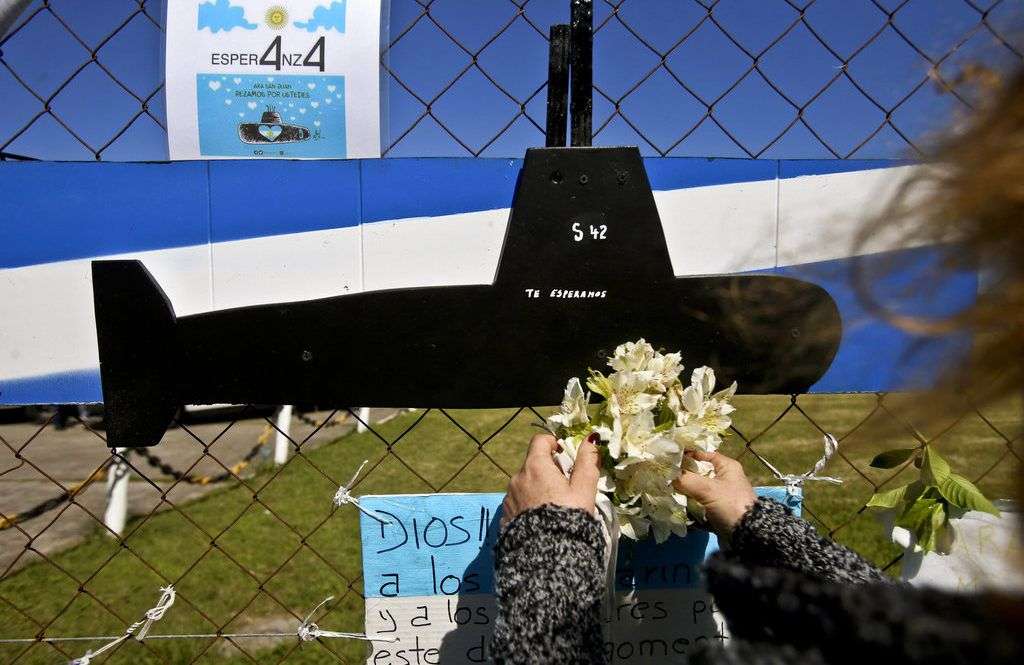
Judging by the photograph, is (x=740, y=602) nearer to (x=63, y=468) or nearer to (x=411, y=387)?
(x=411, y=387)

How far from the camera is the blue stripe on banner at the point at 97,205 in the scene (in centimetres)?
120

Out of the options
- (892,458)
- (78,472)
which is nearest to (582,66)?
(892,458)

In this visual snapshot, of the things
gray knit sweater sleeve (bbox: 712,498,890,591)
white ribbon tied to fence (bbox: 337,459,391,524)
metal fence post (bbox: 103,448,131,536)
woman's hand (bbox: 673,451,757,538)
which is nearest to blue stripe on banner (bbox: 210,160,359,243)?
white ribbon tied to fence (bbox: 337,459,391,524)

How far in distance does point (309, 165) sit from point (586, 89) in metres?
0.54

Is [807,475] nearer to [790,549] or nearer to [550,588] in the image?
[790,549]

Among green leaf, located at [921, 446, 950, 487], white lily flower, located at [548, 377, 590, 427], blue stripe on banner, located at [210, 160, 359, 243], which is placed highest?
blue stripe on banner, located at [210, 160, 359, 243]

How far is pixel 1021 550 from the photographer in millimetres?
572

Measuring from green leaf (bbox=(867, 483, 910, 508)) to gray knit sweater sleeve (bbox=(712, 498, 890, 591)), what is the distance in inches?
15.4

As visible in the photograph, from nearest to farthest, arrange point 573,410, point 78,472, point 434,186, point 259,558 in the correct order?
point 573,410, point 434,186, point 259,558, point 78,472

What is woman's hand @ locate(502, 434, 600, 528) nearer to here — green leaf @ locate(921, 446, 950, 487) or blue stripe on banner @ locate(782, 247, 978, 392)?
blue stripe on banner @ locate(782, 247, 978, 392)

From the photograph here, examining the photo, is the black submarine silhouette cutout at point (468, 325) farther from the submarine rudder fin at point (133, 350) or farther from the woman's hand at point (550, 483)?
the woman's hand at point (550, 483)

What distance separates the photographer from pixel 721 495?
3.57ft

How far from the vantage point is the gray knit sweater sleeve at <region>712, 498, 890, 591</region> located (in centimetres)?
98

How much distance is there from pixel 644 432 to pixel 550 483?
18 cm
